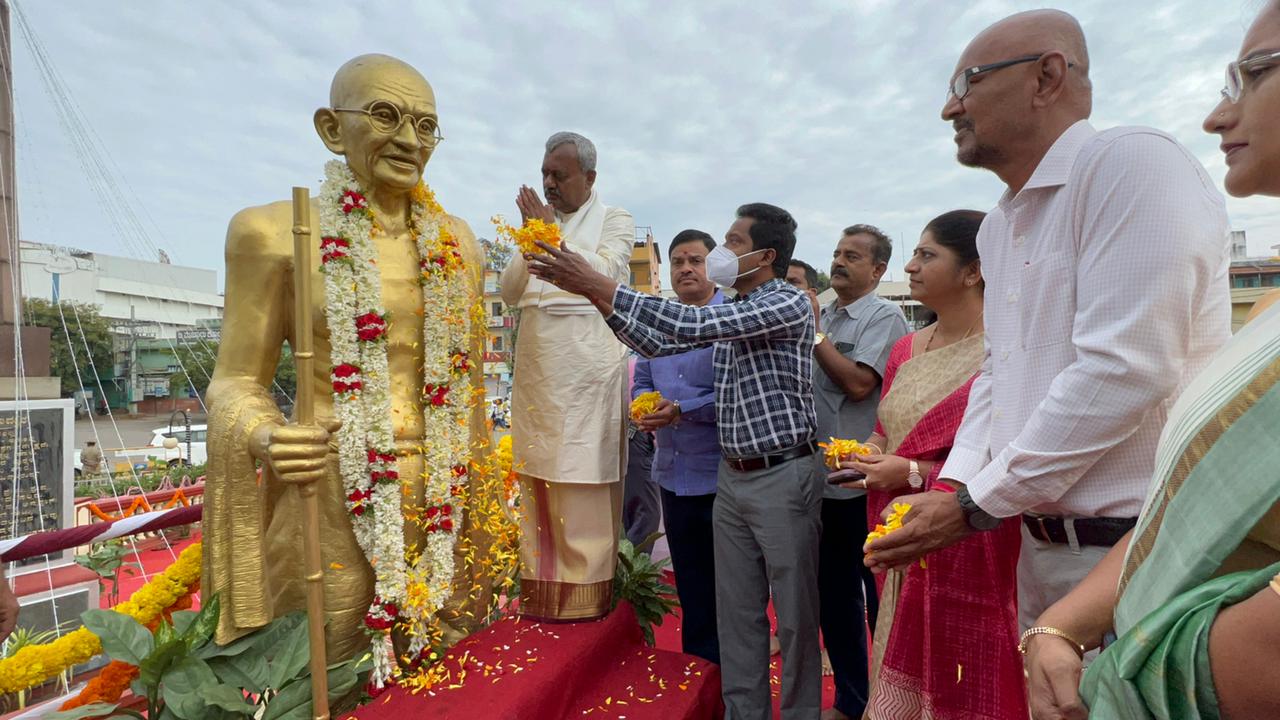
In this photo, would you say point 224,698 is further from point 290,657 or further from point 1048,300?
point 1048,300

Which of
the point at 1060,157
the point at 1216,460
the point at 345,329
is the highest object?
the point at 1060,157

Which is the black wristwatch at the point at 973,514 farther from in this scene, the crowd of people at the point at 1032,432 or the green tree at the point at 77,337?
the green tree at the point at 77,337

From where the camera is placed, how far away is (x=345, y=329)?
2.35m

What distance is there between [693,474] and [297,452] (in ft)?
6.66

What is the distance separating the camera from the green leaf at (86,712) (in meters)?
2.13

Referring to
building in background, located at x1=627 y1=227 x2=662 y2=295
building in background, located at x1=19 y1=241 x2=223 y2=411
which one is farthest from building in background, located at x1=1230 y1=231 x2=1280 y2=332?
building in background, located at x1=19 y1=241 x2=223 y2=411

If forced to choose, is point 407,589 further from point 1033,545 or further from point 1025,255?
point 1025,255

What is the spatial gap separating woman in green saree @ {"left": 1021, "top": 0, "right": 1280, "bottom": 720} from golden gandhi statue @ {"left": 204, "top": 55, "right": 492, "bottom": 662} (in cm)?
205

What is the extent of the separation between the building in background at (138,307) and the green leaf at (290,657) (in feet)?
112

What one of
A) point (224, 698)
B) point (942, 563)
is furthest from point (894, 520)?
point (224, 698)

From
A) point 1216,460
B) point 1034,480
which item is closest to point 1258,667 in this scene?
point 1216,460

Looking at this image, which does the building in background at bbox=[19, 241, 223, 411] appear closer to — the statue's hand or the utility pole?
the utility pole

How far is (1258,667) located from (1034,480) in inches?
24.5

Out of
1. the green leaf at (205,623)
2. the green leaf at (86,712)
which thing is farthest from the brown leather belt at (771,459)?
the green leaf at (86,712)
